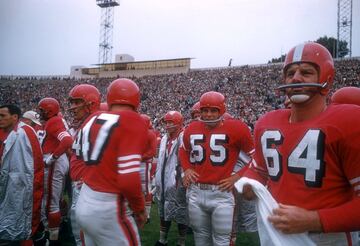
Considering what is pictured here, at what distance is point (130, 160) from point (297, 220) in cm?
141

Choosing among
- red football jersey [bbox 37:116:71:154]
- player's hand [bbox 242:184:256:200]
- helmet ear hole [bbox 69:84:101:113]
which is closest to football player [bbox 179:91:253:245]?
helmet ear hole [bbox 69:84:101:113]

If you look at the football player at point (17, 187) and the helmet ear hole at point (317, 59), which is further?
the football player at point (17, 187)

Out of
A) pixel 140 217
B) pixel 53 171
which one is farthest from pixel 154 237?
pixel 140 217

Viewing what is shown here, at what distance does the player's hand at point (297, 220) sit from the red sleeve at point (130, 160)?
126cm

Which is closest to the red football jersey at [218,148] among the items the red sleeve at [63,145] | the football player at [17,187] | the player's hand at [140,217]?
the player's hand at [140,217]

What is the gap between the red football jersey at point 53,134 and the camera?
207 inches

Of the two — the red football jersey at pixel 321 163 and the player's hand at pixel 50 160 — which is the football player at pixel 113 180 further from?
the player's hand at pixel 50 160

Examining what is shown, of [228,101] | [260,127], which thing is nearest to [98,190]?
[260,127]

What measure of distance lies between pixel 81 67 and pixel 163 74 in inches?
651

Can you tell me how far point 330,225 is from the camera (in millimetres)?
1690

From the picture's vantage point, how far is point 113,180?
2727 millimetres

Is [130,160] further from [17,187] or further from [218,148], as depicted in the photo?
[17,187]

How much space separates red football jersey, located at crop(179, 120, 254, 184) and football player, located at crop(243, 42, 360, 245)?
2.01m

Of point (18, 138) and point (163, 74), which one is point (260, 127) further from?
point (163, 74)
